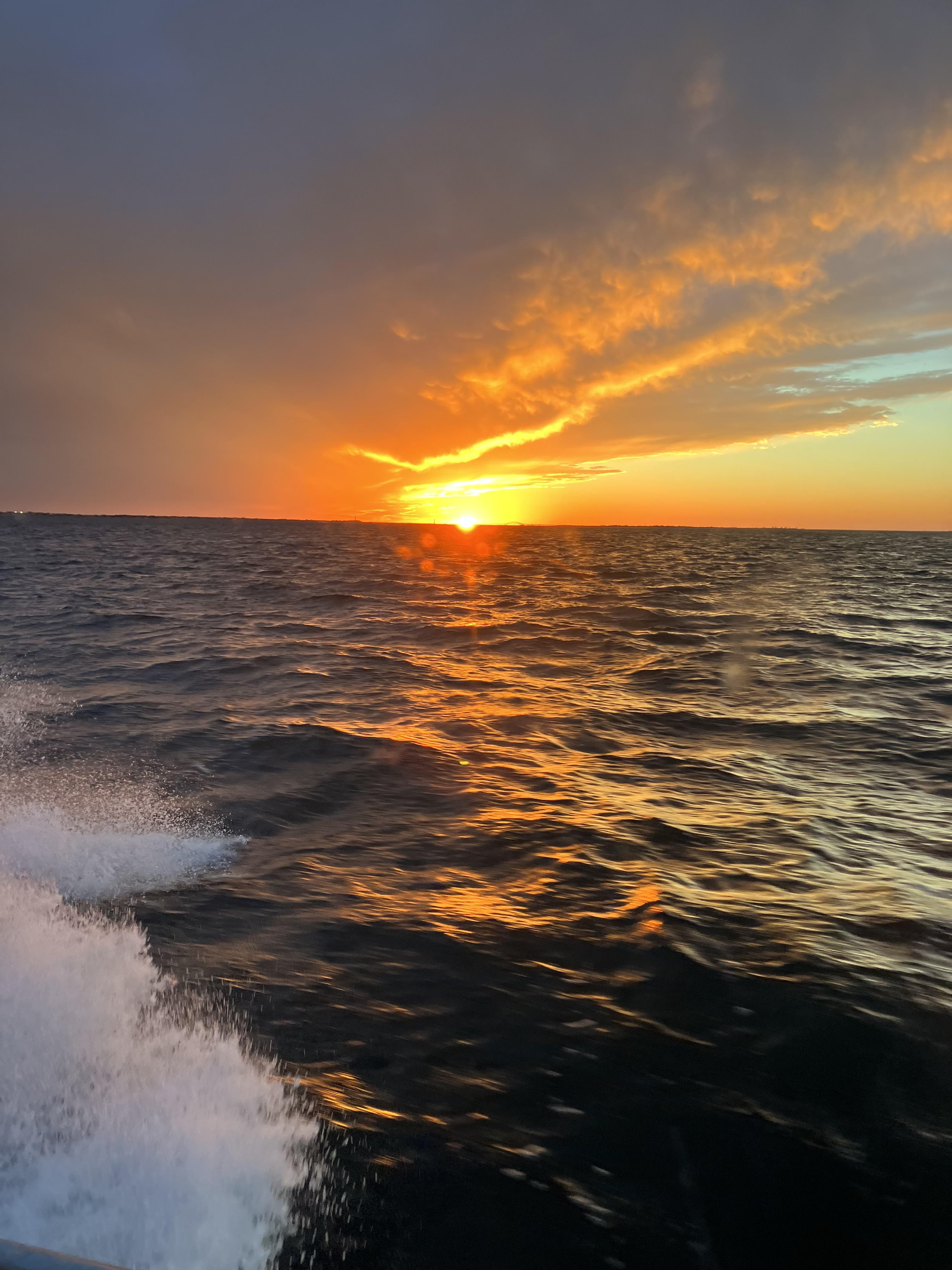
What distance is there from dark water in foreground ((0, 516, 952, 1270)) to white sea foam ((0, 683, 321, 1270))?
0.7 inches

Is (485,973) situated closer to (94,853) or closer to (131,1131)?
(131,1131)

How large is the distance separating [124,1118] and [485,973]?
96.7 inches

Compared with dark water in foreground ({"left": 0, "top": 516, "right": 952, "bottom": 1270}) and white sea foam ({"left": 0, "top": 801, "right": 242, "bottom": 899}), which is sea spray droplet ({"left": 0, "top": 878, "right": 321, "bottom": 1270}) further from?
white sea foam ({"left": 0, "top": 801, "right": 242, "bottom": 899})

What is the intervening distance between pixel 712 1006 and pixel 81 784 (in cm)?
760

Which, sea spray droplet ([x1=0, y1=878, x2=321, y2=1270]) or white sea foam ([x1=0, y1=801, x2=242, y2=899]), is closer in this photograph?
sea spray droplet ([x1=0, y1=878, x2=321, y2=1270])

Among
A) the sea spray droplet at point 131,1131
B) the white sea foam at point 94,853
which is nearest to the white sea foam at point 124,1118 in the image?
the sea spray droplet at point 131,1131

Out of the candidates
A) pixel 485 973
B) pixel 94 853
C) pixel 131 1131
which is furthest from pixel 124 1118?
pixel 94 853

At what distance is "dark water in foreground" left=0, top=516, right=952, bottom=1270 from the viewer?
3051 millimetres

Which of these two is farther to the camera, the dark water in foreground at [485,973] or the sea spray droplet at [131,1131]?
the dark water in foreground at [485,973]

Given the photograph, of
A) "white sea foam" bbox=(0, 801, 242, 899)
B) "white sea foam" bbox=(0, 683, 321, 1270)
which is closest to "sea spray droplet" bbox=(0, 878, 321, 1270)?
"white sea foam" bbox=(0, 683, 321, 1270)

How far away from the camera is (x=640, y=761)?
383 inches

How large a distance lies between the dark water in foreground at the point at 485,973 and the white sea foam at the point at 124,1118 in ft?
0.06

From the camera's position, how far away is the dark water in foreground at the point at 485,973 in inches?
120

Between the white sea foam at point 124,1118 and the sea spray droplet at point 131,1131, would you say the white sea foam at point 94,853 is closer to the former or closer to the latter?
the white sea foam at point 124,1118
